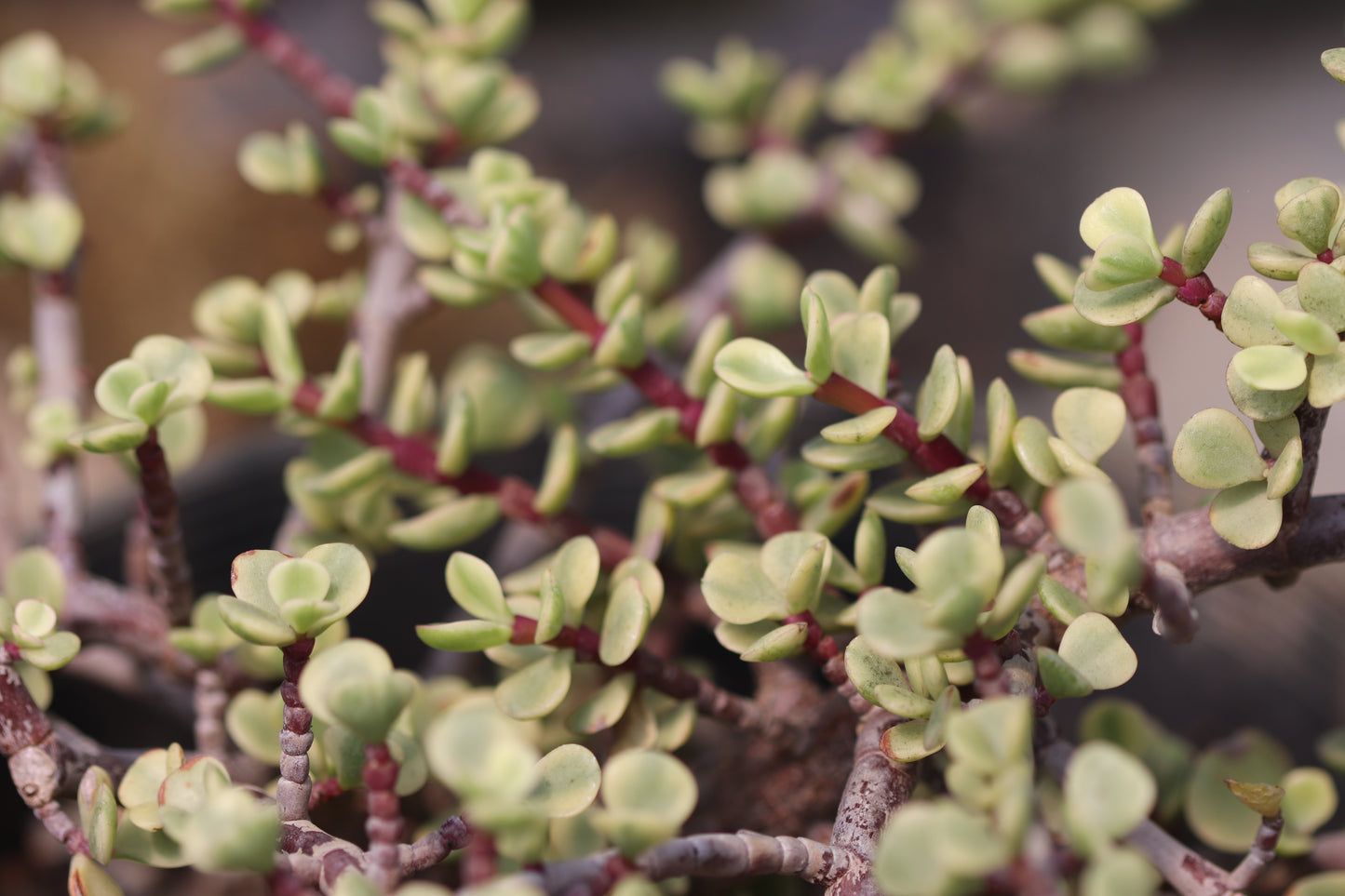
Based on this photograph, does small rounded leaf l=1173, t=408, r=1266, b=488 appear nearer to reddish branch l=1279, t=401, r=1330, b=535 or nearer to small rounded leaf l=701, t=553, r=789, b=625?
reddish branch l=1279, t=401, r=1330, b=535

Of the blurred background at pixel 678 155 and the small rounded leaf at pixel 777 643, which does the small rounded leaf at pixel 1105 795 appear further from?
the blurred background at pixel 678 155

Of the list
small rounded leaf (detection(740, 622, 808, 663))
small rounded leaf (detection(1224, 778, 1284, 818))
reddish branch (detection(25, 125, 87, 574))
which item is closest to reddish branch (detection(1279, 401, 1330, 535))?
small rounded leaf (detection(1224, 778, 1284, 818))

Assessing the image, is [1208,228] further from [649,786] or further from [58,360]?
[58,360]

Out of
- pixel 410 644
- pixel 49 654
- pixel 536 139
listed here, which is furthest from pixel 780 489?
pixel 536 139

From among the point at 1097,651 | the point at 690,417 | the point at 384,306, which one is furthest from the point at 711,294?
the point at 1097,651

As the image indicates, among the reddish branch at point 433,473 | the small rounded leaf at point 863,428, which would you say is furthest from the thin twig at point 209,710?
the small rounded leaf at point 863,428

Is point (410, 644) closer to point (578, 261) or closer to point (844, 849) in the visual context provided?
point (578, 261)
